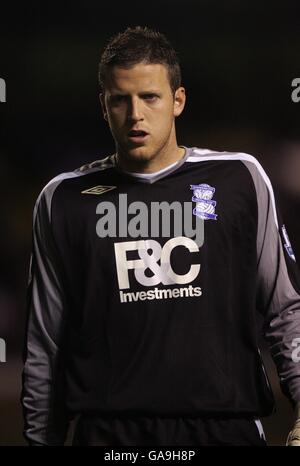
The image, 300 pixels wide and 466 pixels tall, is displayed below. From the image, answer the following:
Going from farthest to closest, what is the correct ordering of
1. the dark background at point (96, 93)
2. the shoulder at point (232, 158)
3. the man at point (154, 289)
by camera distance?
the dark background at point (96, 93) → the shoulder at point (232, 158) → the man at point (154, 289)

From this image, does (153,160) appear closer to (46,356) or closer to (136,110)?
(136,110)

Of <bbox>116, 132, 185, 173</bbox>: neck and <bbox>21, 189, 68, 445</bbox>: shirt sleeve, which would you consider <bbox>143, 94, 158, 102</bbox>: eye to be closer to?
<bbox>116, 132, 185, 173</bbox>: neck

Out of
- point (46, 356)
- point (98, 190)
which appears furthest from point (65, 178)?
point (46, 356)

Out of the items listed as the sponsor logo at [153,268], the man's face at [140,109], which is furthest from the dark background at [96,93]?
the sponsor logo at [153,268]

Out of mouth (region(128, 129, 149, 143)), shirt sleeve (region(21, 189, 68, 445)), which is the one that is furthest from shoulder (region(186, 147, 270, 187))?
shirt sleeve (region(21, 189, 68, 445))

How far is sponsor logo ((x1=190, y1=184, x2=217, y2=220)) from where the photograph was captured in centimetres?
182

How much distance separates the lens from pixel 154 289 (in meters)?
1.77

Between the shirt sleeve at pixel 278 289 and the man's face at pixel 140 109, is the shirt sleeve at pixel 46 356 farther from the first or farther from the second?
the shirt sleeve at pixel 278 289

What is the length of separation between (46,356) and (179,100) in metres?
0.71

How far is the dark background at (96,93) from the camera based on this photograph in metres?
2.07

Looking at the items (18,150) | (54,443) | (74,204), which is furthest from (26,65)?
(54,443)

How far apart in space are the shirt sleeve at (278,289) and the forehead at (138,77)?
0.32 metres

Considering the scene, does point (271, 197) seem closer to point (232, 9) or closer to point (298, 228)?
point (298, 228)

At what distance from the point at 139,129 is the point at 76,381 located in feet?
2.01
